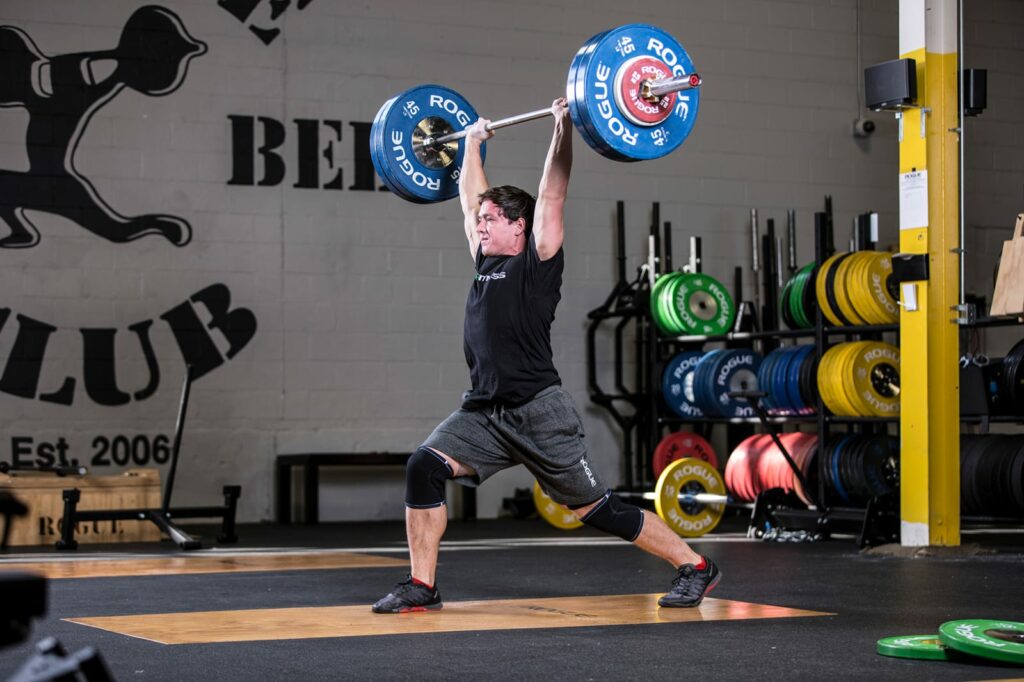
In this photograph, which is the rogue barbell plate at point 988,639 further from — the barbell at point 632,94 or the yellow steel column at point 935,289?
the yellow steel column at point 935,289

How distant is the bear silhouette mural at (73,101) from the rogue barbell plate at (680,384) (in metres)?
2.96

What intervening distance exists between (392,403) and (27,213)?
242cm

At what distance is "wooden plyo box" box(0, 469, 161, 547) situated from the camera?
7.10m

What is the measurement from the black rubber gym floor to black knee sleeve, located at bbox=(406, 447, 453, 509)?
325 mm

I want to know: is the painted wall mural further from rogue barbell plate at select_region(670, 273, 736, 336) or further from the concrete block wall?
rogue barbell plate at select_region(670, 273, 736, 336)

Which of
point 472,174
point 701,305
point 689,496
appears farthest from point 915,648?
point 701,305

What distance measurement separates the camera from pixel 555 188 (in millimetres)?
3721

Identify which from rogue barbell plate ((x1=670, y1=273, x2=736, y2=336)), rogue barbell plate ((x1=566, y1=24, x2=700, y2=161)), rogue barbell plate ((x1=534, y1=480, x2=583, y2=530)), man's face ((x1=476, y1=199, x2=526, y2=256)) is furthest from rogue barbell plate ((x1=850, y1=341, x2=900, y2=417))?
man's face ((x1=476, y1=199, x2=526, y2=256))

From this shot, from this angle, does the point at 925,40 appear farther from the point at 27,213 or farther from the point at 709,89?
the point at 27,213

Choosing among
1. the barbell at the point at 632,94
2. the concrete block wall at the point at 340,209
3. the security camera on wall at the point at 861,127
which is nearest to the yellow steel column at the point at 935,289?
the barbell at the point at 632,94

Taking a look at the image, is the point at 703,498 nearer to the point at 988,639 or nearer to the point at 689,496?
the point at 689,496

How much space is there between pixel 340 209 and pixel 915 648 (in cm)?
622

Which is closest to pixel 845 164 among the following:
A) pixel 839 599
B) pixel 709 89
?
pixel 709 89

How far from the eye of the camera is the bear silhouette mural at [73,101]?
8.10 meters
